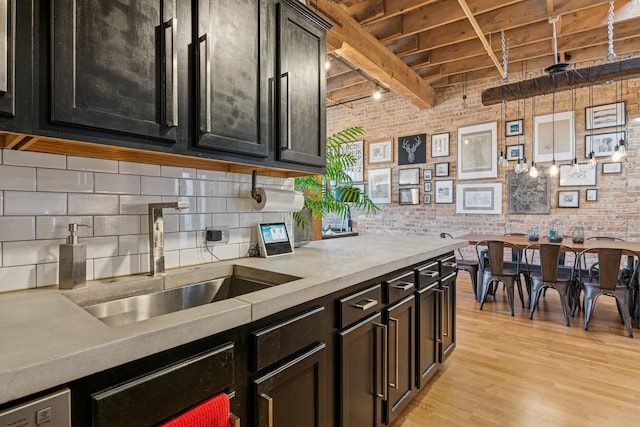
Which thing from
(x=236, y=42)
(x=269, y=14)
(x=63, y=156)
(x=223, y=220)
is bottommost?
(x=223, y=220)

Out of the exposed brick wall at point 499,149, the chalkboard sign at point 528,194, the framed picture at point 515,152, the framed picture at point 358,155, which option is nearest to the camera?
the exposed brick wall at point 499,149

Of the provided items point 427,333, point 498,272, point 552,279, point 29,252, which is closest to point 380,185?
point 498,272

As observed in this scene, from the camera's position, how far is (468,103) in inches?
237

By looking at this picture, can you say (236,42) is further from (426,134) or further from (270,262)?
(426,134)

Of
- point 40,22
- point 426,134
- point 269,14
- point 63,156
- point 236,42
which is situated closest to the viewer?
point 40,22

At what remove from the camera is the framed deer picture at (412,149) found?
6.50 meters

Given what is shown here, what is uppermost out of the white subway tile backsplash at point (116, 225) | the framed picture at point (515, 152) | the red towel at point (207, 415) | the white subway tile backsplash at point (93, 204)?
the framed picture at point (515, 152)

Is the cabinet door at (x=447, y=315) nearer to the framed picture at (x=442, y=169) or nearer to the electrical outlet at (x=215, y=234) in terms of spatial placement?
the electrical outlet at (x=215, y=234)

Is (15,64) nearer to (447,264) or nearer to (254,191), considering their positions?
→ (254,191)

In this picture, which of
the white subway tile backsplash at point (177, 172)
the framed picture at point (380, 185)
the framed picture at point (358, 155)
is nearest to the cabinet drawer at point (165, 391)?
the white subway tile backsplash at point (177, 172)

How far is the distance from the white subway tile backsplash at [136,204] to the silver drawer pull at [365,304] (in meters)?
1.00

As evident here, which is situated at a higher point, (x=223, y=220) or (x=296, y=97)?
(x=296, y=97)

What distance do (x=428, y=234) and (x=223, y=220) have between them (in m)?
5.43

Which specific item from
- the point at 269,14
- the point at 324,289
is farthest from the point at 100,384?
the point at 269,14
